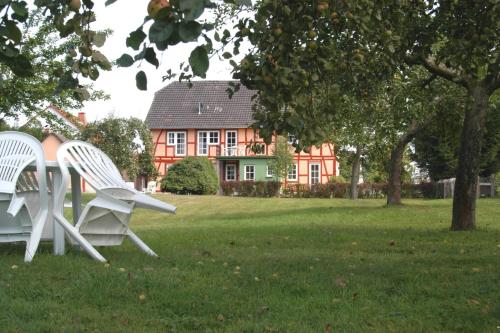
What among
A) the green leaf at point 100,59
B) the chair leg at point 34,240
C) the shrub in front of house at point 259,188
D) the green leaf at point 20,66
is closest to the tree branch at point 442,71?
the chair leg at point 34,240

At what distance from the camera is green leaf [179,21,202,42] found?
1.87 m

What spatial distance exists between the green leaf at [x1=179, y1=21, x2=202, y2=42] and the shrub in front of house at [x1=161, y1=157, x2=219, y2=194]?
4009 cm

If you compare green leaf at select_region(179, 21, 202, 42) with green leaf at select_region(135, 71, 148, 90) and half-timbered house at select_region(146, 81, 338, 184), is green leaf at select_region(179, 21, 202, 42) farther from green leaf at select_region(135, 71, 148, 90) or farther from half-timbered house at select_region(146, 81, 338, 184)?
half-timbered house at select_region(146, 81, 338, 184)

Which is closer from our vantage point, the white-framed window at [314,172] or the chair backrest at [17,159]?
the chair backrest at [17,159]

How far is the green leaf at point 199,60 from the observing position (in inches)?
77.2

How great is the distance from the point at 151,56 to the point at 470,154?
11.0 m

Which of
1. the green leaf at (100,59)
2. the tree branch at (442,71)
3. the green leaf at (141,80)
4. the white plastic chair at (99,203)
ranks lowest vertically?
the white plastic chair at (99,203)

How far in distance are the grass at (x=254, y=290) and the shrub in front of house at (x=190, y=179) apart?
32887mm

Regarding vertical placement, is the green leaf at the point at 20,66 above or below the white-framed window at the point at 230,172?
below

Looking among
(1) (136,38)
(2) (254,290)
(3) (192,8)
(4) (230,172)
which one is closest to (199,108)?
(4) (230,172)

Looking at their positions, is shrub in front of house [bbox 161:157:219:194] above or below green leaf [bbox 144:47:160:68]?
above

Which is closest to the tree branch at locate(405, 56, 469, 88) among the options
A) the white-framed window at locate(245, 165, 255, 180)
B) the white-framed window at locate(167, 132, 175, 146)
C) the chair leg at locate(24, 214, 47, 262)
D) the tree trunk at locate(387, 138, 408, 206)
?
the chair leg at locate(24, 214, 47, 262)

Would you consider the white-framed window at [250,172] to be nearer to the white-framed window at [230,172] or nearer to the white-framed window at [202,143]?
the white-framed window at [230,172]

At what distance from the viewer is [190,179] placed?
138 ft
